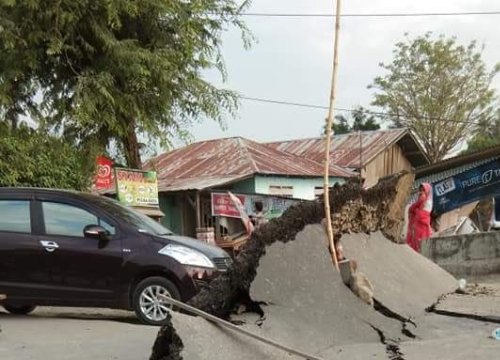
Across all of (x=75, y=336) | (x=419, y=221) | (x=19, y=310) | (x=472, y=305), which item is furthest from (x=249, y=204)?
(x=472, y=305)

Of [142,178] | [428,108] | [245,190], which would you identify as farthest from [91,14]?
[428,108]

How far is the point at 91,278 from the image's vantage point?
29.5 ft

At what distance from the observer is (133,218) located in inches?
373

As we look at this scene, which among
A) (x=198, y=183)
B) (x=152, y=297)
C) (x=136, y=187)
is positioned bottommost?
(x=152, y=297)

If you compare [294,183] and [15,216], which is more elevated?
[294,183]

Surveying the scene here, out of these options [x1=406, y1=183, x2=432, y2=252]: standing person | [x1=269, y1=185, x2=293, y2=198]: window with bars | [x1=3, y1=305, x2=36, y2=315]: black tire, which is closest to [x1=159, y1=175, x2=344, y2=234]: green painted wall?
[x1=269, y1=185, x2=293, y2=198]: window with bars

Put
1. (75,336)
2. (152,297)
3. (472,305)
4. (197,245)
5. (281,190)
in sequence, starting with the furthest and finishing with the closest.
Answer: (281,190) < (197,245) < (152,297) < (75,336) < (472,305)

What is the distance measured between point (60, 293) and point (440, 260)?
580 cm

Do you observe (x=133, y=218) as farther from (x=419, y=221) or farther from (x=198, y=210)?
(x=198, y=210)

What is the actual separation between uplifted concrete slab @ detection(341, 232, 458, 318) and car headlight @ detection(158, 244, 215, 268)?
3.44m

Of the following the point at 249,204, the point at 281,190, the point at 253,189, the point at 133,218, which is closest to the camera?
the point at 133,218

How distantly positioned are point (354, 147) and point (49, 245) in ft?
77.4

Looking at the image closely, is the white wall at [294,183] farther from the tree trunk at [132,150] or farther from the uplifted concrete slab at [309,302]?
the uplifted concrete slab at [309,302]

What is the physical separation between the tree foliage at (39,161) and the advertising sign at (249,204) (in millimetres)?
3172
